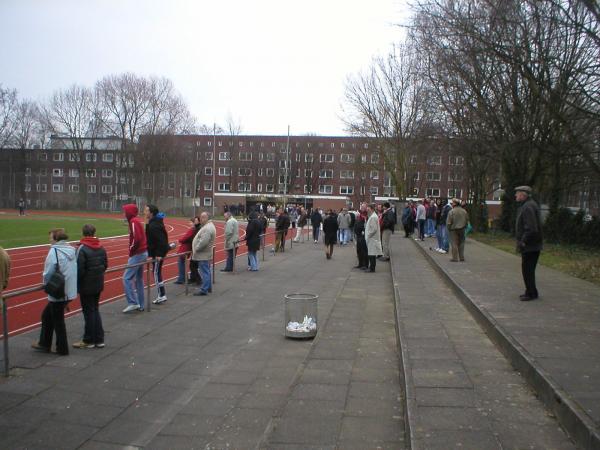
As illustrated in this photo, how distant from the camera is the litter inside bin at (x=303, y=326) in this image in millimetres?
7488

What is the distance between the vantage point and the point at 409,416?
13.5 feet

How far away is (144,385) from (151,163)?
2544 inches

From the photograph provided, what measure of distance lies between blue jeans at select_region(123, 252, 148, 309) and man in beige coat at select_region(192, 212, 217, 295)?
56.5 inches

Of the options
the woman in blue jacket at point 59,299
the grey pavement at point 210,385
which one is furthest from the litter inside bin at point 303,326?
the woman in blue jacket at point 59,299

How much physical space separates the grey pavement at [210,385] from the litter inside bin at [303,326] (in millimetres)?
185

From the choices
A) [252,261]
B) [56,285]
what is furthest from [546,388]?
[252,261]

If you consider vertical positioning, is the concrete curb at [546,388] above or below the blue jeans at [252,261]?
above

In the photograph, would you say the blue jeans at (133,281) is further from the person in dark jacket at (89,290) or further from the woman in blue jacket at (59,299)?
the woman in blue jacket at (59,299)

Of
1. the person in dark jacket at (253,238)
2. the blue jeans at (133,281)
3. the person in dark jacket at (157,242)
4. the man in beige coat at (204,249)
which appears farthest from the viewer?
the person in dark jacket at (253,238)

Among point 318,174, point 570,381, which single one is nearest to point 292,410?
point 570,381

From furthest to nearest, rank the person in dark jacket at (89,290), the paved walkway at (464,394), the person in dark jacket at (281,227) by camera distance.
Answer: the person in dark jacket at (281,227)
the person in dark jacket at (89,290)
the paved walkway at (464,394)

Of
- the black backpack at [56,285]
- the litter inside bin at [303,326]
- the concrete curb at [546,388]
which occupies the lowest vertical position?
the litter inside bin at [303,326]

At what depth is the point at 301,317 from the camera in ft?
24.7

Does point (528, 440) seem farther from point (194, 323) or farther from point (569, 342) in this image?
point (194, 323)
